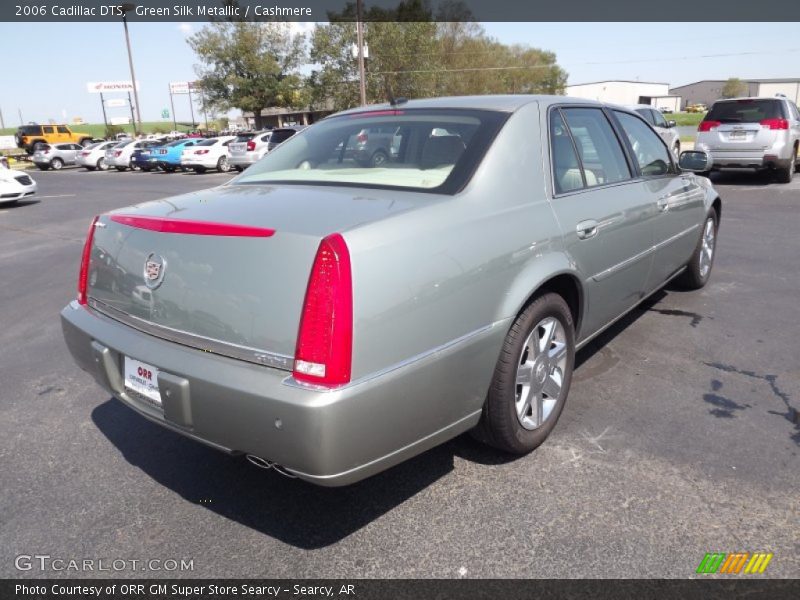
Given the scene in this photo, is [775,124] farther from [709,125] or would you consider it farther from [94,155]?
[94,155]

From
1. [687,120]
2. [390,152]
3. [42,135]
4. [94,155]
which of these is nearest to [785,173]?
[390,152]

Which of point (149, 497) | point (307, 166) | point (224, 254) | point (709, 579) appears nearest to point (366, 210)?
point (224, 254)

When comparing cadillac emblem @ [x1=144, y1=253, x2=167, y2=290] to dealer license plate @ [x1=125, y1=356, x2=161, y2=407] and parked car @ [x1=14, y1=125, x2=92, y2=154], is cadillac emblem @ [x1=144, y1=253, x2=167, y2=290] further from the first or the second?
parked car @ [x1=14, y1=125, x2=92, y2=154]

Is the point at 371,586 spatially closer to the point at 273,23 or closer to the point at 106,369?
the point at 106,369

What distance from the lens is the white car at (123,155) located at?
1166 inches

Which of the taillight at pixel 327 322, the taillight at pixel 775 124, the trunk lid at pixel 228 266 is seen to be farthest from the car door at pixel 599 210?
the taillight at pixel 775 124

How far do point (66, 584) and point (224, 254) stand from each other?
1321 millimetres

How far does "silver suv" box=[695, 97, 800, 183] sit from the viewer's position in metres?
11.9

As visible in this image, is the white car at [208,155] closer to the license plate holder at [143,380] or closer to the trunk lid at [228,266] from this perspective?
the trunk lid at [228,266]

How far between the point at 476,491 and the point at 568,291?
1.13 m

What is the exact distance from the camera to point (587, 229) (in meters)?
3.12

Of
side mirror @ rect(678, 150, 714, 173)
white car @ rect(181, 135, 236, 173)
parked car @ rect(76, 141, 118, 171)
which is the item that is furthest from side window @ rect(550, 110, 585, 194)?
parked car @ rect(76, 141, 118, 171)

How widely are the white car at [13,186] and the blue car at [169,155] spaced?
1080 cm

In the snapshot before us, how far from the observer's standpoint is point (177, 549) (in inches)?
92.4
